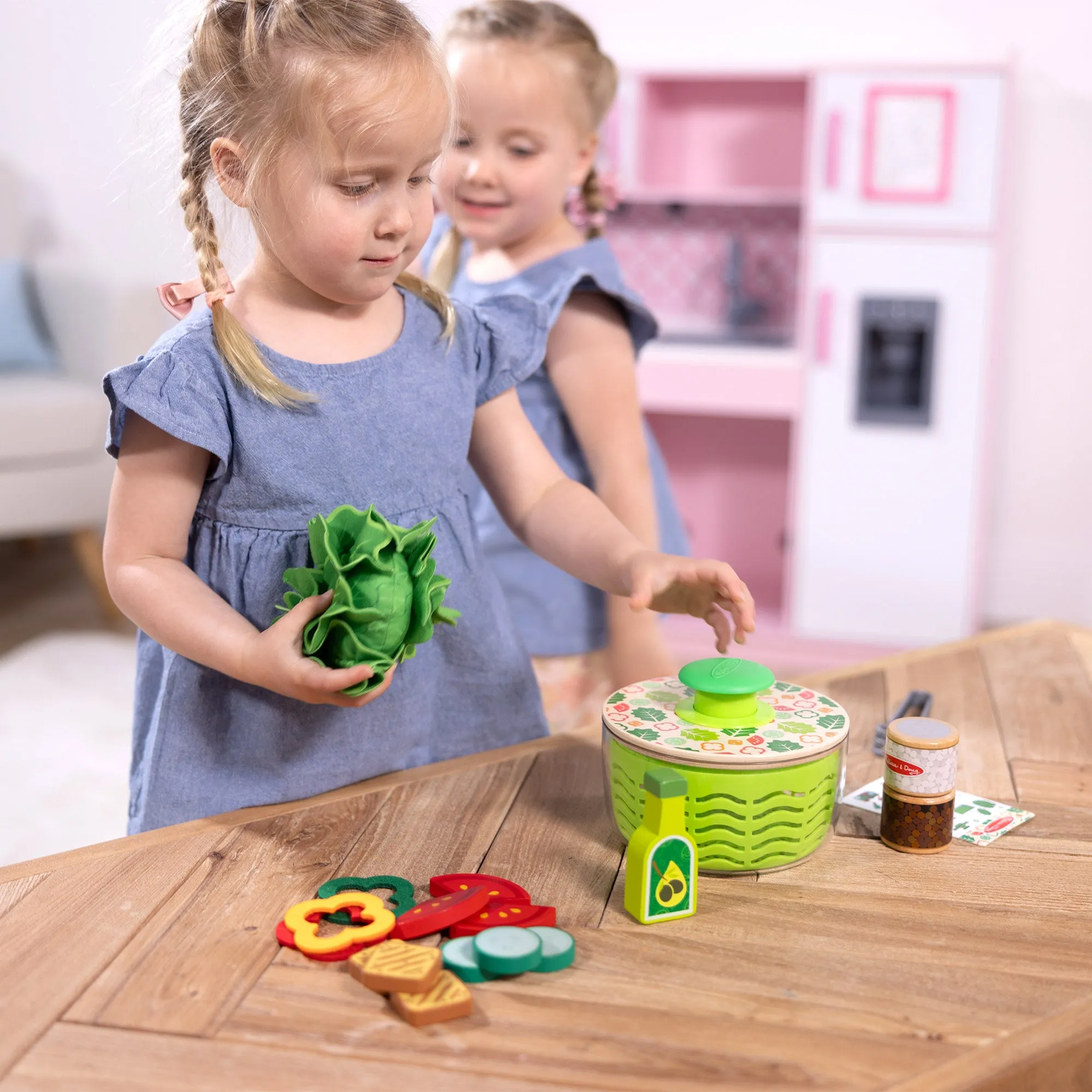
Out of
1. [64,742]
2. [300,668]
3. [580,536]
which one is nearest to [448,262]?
[580,536]

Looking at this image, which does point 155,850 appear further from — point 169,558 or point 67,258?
point 67,258

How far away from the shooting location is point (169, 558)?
97cm

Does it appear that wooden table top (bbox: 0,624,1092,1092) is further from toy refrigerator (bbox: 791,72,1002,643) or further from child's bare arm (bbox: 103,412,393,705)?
toy refrigerator (bbox: 791,72,1002,643)

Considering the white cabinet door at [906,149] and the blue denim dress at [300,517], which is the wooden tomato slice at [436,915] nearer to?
the blue denim dress at [300,517]

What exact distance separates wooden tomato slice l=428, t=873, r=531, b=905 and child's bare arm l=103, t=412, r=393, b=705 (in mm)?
177

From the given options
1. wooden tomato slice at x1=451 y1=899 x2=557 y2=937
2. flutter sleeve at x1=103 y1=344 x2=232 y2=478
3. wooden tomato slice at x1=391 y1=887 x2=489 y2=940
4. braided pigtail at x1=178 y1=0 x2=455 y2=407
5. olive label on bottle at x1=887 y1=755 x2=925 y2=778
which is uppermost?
braided pigtail at x1=178 y1=0 x2=455 y2=407

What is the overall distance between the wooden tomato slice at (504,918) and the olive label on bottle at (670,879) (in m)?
0.06

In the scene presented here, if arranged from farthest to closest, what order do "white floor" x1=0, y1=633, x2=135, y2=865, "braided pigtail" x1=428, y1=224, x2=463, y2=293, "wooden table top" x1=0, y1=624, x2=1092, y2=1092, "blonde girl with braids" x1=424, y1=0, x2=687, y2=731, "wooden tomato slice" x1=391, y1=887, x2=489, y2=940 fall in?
1. "white floor" x1=0, y1=633, x2=135, y2=865
2. "braided pigtail" x1=428, y1=224, x2=463, y2=293
3. "blonde girl with braids" x1=424, y1=0, x2=687, y2=731
4. "wooden tomato slice" x1=391, y1=887, x2=489, y2=940
5. "wooden table top" x1=0, y1=624, x2=1092, y2=1092

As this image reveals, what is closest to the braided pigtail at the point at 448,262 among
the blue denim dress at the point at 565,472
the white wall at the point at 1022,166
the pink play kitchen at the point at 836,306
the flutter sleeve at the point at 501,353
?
the blue denim dress at the point at 565,472

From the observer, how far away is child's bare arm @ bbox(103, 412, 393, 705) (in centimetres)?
92

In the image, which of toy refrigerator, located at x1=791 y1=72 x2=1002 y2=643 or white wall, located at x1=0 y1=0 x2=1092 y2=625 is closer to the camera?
toy refrigerator, located at x1=791 y1=72 x2=1002 y2=643

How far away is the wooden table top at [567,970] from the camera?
68 cm

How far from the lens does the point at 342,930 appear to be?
2.61ft

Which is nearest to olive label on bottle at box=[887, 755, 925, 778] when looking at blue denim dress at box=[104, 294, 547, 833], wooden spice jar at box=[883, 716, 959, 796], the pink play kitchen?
wooden spice jar at box=[883, 716, 959, 796]
